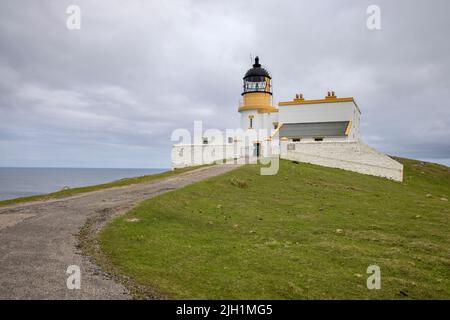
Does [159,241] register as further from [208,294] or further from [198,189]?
[198,189]

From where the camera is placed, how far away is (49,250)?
997 cm

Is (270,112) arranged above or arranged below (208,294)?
above

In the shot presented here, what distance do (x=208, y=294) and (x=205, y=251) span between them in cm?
341

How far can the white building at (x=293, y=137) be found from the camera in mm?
39500

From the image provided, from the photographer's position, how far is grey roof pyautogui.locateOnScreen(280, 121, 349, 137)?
4466 centimetres

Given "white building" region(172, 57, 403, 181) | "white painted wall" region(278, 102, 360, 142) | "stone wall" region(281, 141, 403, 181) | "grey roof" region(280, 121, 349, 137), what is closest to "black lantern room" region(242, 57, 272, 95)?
"white building" region(172, 57, 403, 181)

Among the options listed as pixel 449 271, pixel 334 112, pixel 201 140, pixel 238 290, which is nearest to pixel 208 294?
pixel 238 290

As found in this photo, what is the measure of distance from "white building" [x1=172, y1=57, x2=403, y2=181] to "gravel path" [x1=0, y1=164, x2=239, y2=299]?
29.5 meters

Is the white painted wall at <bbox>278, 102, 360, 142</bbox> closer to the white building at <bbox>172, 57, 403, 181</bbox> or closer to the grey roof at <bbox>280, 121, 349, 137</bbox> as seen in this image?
the white building at <bbox>172, 57, 403, 181</bbox>

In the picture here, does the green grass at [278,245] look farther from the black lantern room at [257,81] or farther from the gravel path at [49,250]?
the black lantern room at [257,81]

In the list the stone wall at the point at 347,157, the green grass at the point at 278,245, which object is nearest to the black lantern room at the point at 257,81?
the stone wall at the point at 347,157

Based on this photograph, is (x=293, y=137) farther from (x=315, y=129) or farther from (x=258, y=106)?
(x=258, y=106)
